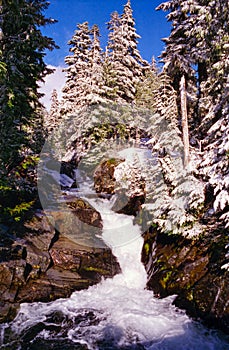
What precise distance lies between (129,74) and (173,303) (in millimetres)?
26117

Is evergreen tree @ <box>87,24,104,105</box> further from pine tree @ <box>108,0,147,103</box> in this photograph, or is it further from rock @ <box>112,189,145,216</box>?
rock @ <box>112,189,145,216</box>

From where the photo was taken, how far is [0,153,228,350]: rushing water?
10.2 m

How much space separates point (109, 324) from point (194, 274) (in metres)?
4.30

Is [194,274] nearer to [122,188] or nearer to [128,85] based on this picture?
[122,188]

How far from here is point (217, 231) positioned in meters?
13.8

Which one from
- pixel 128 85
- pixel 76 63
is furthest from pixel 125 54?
pixel 76 63

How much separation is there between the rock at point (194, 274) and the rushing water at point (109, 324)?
51 cm

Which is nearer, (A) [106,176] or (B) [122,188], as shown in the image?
(B) [122,188]

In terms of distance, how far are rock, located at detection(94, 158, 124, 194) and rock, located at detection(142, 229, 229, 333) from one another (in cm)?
1032

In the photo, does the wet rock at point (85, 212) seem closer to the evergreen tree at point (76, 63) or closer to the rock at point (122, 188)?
the rock at point (122, 188)

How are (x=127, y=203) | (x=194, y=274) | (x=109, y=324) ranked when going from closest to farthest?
(x=109, y=324), (x=194, y=274), (x=127, y=203)

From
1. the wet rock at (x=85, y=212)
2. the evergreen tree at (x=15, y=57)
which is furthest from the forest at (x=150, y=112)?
the wet rock at (x=85, y=212)

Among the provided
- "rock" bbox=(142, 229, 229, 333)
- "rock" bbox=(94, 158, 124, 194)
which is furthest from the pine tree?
"rock" bbox=(142, 229, 229, 333)

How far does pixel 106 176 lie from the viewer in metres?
26.7
